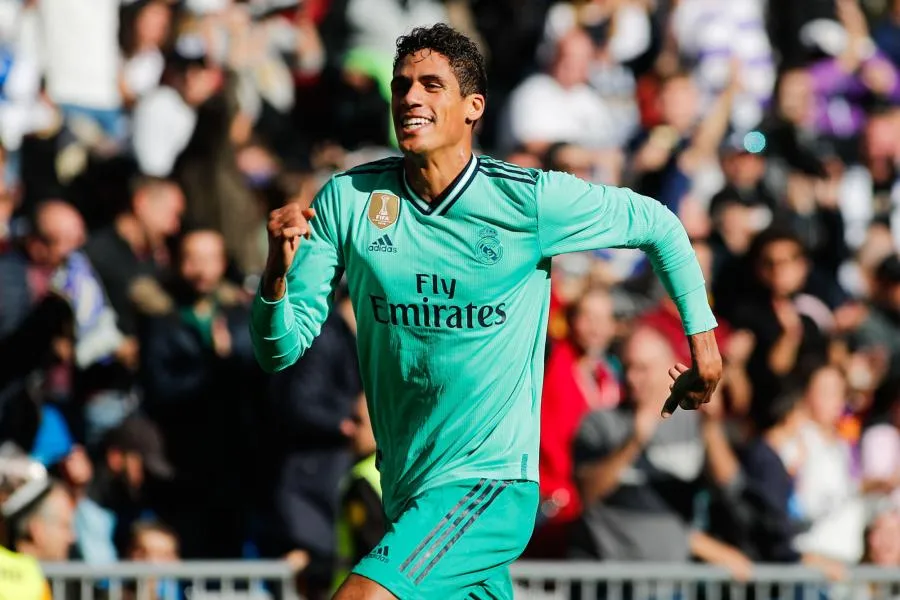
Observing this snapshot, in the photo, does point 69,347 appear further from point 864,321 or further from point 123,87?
point 864,321

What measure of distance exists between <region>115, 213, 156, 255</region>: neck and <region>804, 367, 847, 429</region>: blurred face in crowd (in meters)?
4.07

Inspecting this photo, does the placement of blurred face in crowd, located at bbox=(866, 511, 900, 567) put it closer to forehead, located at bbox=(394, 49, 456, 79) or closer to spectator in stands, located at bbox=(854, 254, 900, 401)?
spectator in stands, located at bbox=(854, 254, 900, 401)

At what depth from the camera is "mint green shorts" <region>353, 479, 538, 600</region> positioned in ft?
20.9

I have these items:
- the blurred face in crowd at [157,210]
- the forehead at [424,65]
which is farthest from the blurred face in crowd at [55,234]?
the forehead at [424,65]

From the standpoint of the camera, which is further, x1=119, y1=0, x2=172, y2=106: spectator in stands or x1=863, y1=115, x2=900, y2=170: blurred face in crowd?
x1=863, y1=115, x2=900, y2=170: blurred face in crowd

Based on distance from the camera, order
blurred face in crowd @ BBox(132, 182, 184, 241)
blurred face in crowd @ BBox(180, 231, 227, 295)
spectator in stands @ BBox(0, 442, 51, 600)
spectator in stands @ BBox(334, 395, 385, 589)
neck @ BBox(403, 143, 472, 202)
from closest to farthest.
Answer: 1. neck @ BBox(403, 143, 472, 202)
2. spectator in stands @ BBox(334, 395, 385, 589)
3. spectator in stands @ BBox(0, 442, 51, 600)
4. blurred face in crowd @ BBox(180, 231, 227, 295)
5. blurred face in crowd @ BBox(132, 182, 184, 241)

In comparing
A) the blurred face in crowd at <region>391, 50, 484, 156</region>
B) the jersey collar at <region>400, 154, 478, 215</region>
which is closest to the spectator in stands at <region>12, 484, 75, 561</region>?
the jersey collar at <region>400, 154, 478, 215</region>

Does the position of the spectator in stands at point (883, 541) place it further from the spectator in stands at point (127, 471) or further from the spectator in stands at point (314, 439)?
the spectator in stands at point (127, 471)

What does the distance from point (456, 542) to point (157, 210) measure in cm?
540

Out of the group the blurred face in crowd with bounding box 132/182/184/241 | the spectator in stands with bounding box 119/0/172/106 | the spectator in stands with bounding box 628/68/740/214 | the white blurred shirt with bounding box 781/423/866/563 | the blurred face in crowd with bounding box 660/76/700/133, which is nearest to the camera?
the white blurred shirt with bounding box 781/423/866/563

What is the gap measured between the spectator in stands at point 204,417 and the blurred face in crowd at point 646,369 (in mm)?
2079

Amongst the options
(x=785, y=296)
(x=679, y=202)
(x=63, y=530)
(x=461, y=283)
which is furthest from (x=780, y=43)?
(x=461, y=283)

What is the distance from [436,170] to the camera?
668 cm

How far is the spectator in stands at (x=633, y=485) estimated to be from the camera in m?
9.85
